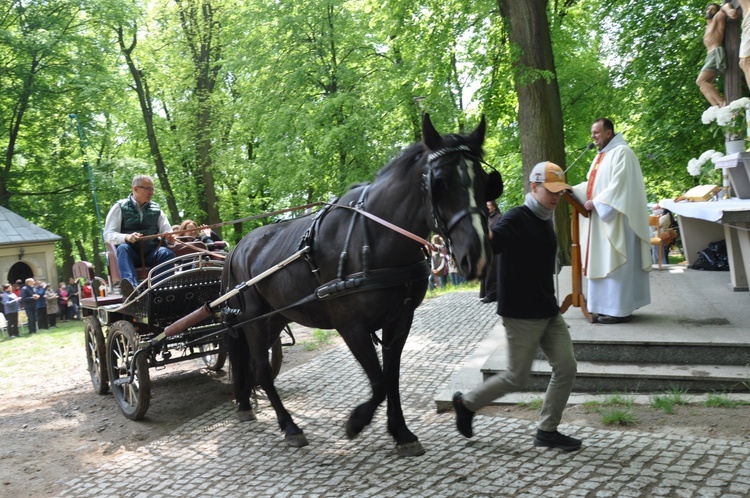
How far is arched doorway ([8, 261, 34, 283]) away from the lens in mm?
29812

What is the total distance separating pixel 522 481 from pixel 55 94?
1164 inches

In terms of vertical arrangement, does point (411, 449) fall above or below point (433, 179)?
below

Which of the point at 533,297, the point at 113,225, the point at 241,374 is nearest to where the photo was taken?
the point at 533,297

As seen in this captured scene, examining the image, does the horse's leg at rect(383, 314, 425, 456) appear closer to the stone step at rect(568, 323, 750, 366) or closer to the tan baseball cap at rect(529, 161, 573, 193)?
the tan baseball cap at rect(529, 161, 573, 193)

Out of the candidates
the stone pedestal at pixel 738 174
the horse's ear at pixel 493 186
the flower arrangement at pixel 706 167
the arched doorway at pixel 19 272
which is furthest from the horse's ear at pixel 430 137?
the arched doorway at pixel 19 272

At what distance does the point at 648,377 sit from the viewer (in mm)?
5652

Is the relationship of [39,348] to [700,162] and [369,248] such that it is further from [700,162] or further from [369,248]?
[700,162]

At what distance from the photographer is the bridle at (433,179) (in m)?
4.09

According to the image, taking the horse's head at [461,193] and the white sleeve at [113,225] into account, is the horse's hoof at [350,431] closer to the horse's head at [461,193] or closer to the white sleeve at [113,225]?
the horse's head at [461,193]

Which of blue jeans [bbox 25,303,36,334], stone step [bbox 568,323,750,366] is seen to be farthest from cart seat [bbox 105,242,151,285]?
blue jeans [bbox 25,303,36,334]

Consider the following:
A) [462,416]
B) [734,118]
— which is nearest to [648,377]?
[462,416]

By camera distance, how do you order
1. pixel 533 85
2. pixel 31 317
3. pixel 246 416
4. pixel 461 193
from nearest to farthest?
pixel 461 193 < pixel 246 416 < pixel 533 85 < pixel 31 317

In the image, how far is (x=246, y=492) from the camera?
453 centimetres

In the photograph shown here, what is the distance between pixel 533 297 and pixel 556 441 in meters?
1.04
